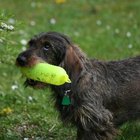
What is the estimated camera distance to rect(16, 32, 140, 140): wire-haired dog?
6.38 m

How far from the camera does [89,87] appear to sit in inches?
258

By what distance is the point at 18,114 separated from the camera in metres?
8.06

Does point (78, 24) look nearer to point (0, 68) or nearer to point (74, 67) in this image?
point (0, 68)

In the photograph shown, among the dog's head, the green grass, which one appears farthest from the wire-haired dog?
the green grass

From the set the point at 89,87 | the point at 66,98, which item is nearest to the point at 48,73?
the point at 66,98

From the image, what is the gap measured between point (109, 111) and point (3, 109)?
1977 mm

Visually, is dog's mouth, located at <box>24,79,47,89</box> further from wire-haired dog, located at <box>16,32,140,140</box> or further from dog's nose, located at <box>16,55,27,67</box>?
dog's nose, located at <box>16,55,27,67</box>

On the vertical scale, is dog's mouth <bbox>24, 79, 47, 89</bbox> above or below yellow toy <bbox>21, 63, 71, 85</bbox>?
below

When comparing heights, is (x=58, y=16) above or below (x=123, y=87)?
above

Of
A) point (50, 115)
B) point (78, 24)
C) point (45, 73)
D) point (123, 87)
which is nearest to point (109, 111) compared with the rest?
point (123, 87)

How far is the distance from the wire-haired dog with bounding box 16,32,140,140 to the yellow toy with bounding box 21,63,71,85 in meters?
0.07

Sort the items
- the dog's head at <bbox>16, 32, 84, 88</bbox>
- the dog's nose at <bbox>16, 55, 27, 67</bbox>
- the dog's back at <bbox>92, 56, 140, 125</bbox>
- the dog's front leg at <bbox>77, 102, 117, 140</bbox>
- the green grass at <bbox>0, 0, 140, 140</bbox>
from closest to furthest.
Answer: the dog's nose at <bbox>16, 55, 27, 67</bbox> < the dog's head at <bbox>16, 32, 84, 88</bbox> < the dog's front leg at <bbox>77, 102, 117, 140</bbox> < the dog's back at <bbox>92, 56, 140, 125</bbox> < the green grass at <bbox>0, 0, 140, 140</bbox>

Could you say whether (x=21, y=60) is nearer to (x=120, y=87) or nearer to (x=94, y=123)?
(x=94, y=123)

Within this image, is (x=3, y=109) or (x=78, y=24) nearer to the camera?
(x=3, y=109)
